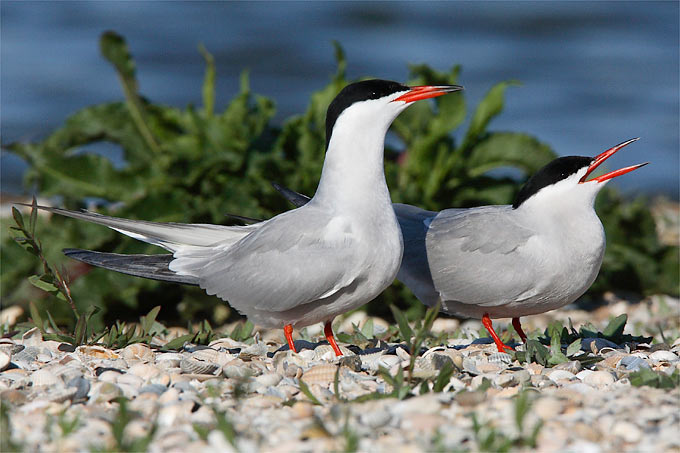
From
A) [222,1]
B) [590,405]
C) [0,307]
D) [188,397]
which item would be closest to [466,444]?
[590,405]

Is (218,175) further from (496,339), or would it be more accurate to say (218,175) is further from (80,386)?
(80,386)

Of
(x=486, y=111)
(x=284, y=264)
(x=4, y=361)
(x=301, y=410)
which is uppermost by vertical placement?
(x=486, y=111)

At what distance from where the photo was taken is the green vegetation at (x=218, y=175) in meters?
5.57

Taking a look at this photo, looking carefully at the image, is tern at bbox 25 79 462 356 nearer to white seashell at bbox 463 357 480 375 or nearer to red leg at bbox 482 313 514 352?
white seashell at bbox 463 357 480 375

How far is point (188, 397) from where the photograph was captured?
9.57 ft

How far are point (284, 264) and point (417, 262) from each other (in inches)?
32.7

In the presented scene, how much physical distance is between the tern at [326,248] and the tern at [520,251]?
0.58 metres

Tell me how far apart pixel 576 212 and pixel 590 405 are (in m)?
1.38

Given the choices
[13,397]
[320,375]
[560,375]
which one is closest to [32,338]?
[13,397]

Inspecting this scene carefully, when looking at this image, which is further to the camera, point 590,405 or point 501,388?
point 501,388

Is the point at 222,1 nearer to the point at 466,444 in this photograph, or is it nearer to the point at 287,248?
the point at 287,248

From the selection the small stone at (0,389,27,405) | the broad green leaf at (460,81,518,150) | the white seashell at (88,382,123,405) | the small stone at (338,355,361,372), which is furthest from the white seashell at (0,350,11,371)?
the broad green leaf at (460,81,518,150)

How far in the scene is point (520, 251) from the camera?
400cm

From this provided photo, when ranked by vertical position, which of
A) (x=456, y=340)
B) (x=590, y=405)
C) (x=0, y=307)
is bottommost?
(x=0, y=307)
